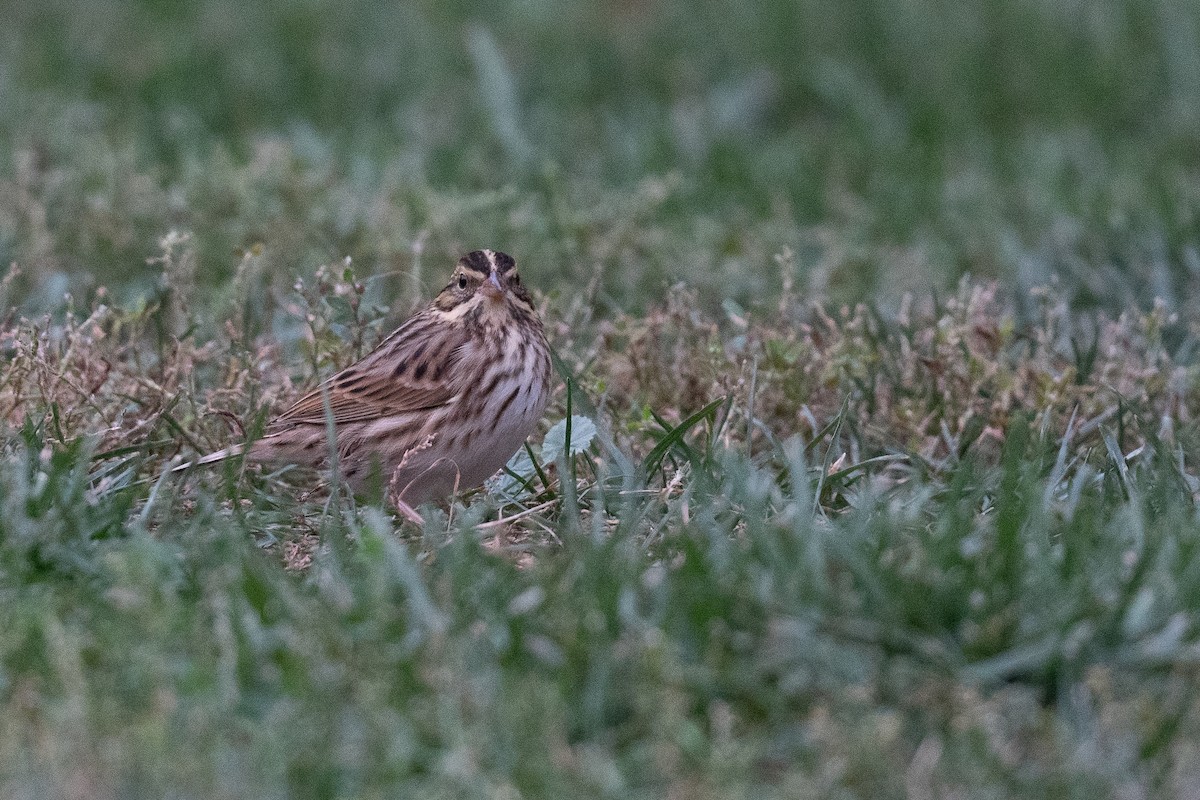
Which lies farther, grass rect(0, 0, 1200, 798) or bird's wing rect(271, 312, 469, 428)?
bird's wing rect(271, 312, 469, 428)

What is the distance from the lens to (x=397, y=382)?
5730mm

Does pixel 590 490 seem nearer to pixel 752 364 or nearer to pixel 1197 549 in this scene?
pixel 752 364

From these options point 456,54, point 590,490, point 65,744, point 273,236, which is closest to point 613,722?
point 65,744

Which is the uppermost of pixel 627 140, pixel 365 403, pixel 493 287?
pixel 493 287

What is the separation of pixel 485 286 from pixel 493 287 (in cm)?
3

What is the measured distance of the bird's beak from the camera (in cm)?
584

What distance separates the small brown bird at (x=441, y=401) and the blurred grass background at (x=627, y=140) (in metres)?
0.77

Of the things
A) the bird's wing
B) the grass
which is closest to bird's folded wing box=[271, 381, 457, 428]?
the bird's wing

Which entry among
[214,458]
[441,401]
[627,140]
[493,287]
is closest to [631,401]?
[493,287]

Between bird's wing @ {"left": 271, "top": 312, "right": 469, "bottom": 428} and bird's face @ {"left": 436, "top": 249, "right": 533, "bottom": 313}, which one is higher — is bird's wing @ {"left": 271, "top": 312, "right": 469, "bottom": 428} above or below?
below

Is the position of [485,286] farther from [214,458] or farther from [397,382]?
[214,458]

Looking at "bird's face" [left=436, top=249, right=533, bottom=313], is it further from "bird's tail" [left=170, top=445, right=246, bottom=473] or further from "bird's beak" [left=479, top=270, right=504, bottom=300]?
"bird's tail" [left=170, top=445, right=246, bottom=473]

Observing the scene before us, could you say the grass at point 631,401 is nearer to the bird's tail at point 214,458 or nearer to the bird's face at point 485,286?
the bird's tail at point 214,458

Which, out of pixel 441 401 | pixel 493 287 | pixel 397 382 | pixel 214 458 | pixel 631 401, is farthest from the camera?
pixel 631 401
